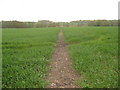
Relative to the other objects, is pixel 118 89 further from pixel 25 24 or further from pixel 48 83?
pixel 25 24

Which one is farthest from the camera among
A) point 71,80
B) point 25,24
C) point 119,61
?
point 25,24

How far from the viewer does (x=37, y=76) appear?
8.18 metres

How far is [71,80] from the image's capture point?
26.6 feet

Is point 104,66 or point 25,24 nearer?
point 104,66

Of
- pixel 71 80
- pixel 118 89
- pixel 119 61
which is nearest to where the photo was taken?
pixel 118 89

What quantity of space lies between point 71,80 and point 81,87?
42.1 inches

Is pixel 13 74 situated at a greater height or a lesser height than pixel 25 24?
lesser

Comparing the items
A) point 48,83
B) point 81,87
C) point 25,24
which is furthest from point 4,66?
point 25,24

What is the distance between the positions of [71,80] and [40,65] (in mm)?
2704

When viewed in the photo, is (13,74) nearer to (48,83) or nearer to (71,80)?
(48,83)

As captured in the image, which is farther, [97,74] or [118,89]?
[97,74]

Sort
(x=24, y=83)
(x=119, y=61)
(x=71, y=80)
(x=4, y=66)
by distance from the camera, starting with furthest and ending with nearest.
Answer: (x=119, y=61), (x=4, y=66), (x=71, y=80), (x=24, y=83)

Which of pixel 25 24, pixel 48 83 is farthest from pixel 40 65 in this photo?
pixel 25 24

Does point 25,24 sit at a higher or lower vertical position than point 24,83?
higher
